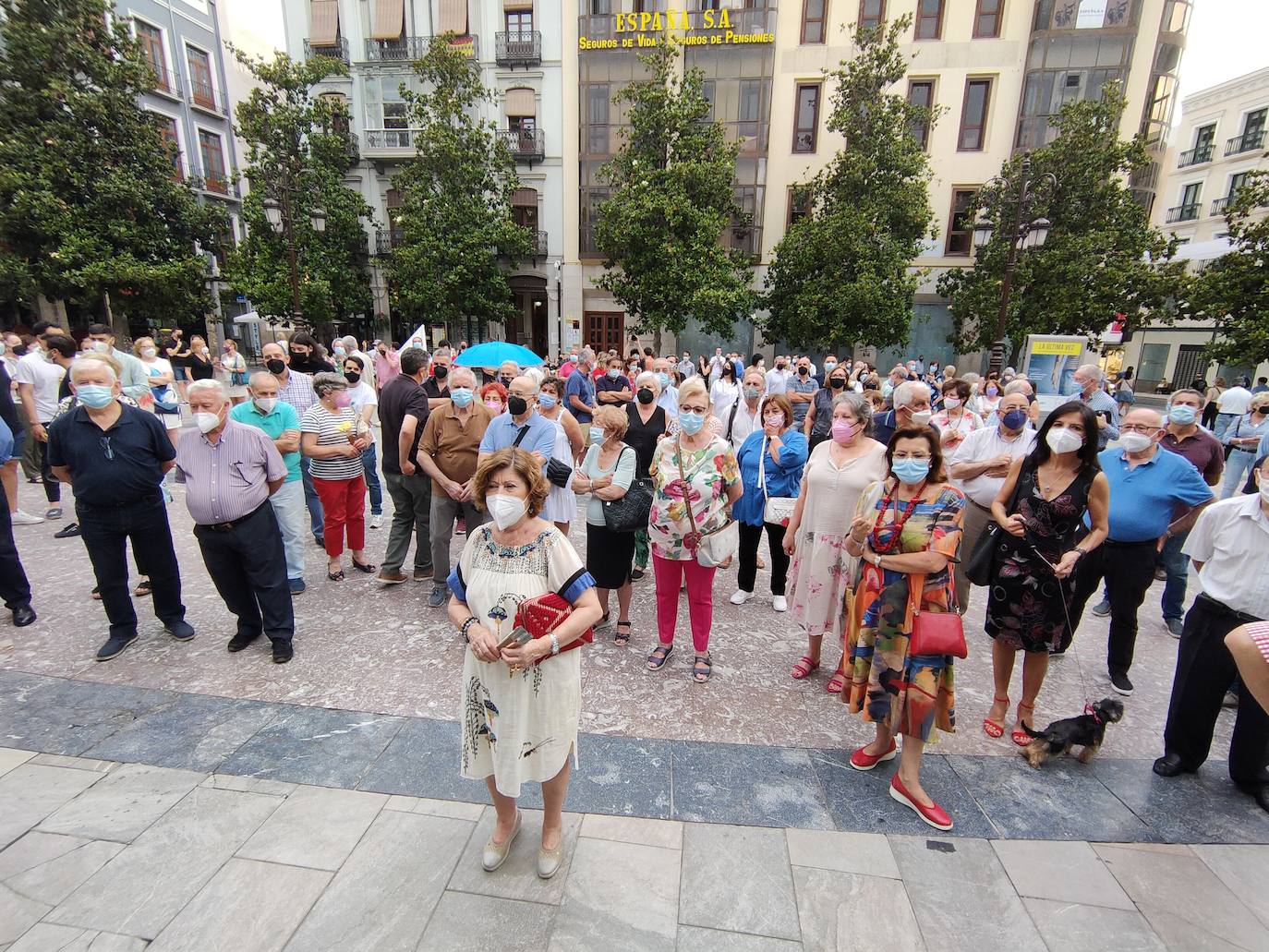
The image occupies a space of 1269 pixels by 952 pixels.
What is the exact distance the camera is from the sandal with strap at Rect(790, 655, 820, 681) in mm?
3987

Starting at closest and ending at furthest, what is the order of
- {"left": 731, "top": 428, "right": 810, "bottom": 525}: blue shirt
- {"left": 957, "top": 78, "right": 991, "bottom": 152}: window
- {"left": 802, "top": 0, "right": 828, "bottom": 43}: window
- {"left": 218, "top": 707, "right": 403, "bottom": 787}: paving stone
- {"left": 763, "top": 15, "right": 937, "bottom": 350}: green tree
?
{"left": 218, "top": 707, "right": 403, "bottom": 787}: paving stone, {"left": 731, "top": 428, "right": 810, "bottom": 525}: blue shirt, {"left": 763, "top": 15, "right": 937, "bottom": 350}: green tree, {"left": 802, "top": 0, "right": 828, "bottom": 43}: window, {"left": 957, "top": 78, "right": 991, "bottom": 152}: window

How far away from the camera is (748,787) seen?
2967 mm

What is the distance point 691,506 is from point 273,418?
3.55 metres

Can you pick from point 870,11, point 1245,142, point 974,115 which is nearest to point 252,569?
point 870,11

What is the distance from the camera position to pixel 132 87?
18.0 m

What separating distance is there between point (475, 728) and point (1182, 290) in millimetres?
19235

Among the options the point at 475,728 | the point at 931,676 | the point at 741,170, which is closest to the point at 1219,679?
the point at 931,676

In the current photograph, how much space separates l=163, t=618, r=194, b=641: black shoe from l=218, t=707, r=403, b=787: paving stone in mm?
1434

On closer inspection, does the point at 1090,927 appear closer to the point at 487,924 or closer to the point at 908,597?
the point at 908,597

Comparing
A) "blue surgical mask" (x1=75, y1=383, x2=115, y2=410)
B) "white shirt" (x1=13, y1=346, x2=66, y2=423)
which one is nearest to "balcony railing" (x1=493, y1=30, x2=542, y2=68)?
"white shirt" (x1=13, y1=346, x2=66, y2=423)

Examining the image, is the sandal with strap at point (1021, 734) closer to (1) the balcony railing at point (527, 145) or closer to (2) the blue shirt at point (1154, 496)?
(2) the blue shirt at point (1154, 496)

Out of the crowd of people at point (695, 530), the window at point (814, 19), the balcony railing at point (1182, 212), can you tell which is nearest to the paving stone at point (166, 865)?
the crowd of people at point (695, 530)

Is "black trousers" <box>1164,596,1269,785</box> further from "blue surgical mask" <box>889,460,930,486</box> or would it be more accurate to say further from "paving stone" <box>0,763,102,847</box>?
"paving stone" <box>0,763,102,847</box>

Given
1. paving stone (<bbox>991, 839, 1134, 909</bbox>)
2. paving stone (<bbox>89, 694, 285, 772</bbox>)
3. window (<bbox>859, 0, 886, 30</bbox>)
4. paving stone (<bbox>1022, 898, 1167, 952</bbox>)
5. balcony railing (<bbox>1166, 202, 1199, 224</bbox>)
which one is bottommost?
paving stone (<bbox>991, 839, 1134, 909</bbox>)
